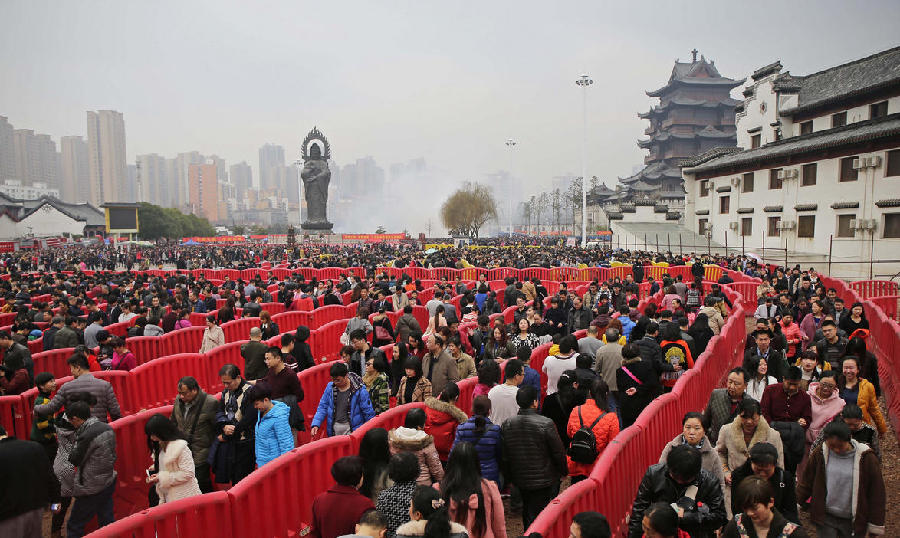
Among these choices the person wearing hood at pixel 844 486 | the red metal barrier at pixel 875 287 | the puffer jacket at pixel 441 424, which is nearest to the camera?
the person wearing hood at pixel 844 486

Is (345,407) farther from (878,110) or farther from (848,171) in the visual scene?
(878,110)

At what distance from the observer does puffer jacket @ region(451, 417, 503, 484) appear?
4.56 metres

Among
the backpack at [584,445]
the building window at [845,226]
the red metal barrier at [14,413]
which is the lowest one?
the red metal barrier at [14,413]

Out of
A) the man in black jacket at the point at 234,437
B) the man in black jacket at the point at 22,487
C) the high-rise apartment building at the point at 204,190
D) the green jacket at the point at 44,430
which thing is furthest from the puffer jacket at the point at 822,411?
the high-rise apartment building at the point at 204,190

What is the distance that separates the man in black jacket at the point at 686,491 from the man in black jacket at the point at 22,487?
4.42 metres

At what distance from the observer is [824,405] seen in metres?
5.34

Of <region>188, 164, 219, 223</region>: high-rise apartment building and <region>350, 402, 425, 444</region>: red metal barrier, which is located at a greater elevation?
<region>188, 164, 219, 223</region>: high-rise apartment building

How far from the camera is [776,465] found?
157 inches

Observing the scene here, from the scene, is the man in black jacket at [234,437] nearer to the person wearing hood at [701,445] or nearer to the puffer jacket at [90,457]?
the puffer jacket at [90,457]

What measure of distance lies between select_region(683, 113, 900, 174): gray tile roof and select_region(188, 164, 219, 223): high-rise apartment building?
6983 inches

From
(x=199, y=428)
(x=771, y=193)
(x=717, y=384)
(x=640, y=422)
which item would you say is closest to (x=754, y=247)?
(x=771, y=193)

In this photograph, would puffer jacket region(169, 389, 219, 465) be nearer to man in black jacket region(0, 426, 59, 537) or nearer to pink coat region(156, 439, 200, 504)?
pink coat region(156, 439, 200, 504)

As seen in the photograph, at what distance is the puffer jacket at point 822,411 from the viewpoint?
5289mm

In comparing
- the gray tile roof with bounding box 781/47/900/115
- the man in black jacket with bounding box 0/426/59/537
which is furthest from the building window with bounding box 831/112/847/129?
the man in black jacket with bounding box 0/426/59/537
